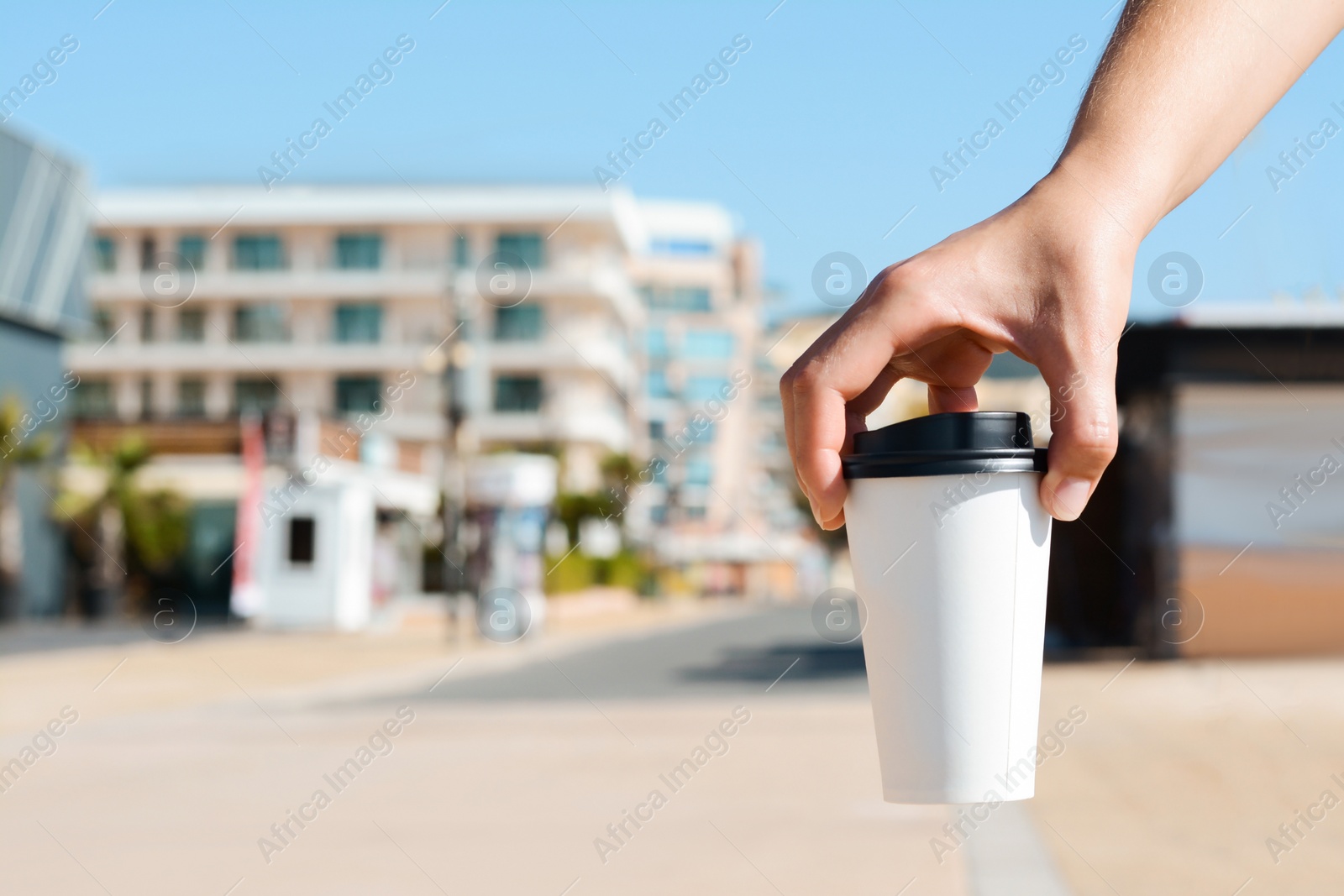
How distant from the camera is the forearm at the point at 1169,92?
1.54 meters

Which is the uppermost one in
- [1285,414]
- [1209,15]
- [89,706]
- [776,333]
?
[1209,15]

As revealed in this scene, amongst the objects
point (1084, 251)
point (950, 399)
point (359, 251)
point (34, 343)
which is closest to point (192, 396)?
point (359, 251)

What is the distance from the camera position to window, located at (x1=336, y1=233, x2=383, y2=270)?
58.3 meters

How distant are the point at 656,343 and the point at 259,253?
34353 mm

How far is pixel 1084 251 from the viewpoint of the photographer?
1479mm

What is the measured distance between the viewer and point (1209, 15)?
1.54 metres

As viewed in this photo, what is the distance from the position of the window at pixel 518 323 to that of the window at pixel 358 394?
17.3ft

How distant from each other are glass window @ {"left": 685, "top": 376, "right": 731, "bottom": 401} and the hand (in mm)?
95489

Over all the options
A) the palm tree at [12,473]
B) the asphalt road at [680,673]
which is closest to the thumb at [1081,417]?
the asphalt road at [680,673]

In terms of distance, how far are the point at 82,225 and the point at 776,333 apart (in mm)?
103201

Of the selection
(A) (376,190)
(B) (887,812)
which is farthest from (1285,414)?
(A) (376,190)

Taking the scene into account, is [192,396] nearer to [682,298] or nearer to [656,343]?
[656,343]

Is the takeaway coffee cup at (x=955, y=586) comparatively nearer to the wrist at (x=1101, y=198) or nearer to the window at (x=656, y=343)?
the wrist at (x=1101, y=198)

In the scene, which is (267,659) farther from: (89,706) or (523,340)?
(523,340)
